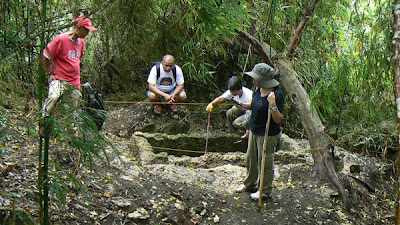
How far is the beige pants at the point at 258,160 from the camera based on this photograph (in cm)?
423

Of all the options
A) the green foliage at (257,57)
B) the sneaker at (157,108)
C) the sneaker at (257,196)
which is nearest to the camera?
the sneaker at (257,196)

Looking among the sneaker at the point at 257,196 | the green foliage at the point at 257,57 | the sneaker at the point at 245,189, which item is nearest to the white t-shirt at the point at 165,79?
the green foliage at the point at 257,57

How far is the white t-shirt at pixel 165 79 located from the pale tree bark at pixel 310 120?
1.30m

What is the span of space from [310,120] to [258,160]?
1.39 meters

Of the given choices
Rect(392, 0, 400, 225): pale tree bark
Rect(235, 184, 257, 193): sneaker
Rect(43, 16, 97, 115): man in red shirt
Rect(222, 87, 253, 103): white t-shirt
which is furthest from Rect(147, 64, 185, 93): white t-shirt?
Rect(392, 0, 400, 225): pale tree bark

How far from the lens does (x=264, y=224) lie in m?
4.19

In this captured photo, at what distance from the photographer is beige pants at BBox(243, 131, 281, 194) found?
13.9 ft

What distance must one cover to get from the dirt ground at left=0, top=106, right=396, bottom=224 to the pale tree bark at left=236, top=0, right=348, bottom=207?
0.46ft

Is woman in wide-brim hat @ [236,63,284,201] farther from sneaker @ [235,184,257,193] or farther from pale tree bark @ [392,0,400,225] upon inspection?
pale tree bark @ [392,0,400,225]

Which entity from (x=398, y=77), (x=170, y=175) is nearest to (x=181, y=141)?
(x=170, y=175)

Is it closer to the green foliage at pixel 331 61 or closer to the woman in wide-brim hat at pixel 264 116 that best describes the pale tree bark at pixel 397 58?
the woman in wide-brim hat at pixel 264 116

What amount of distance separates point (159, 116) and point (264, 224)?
3353 millimetres

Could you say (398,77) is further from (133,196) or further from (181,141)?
(181,141)

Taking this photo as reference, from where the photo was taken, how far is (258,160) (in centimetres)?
438
